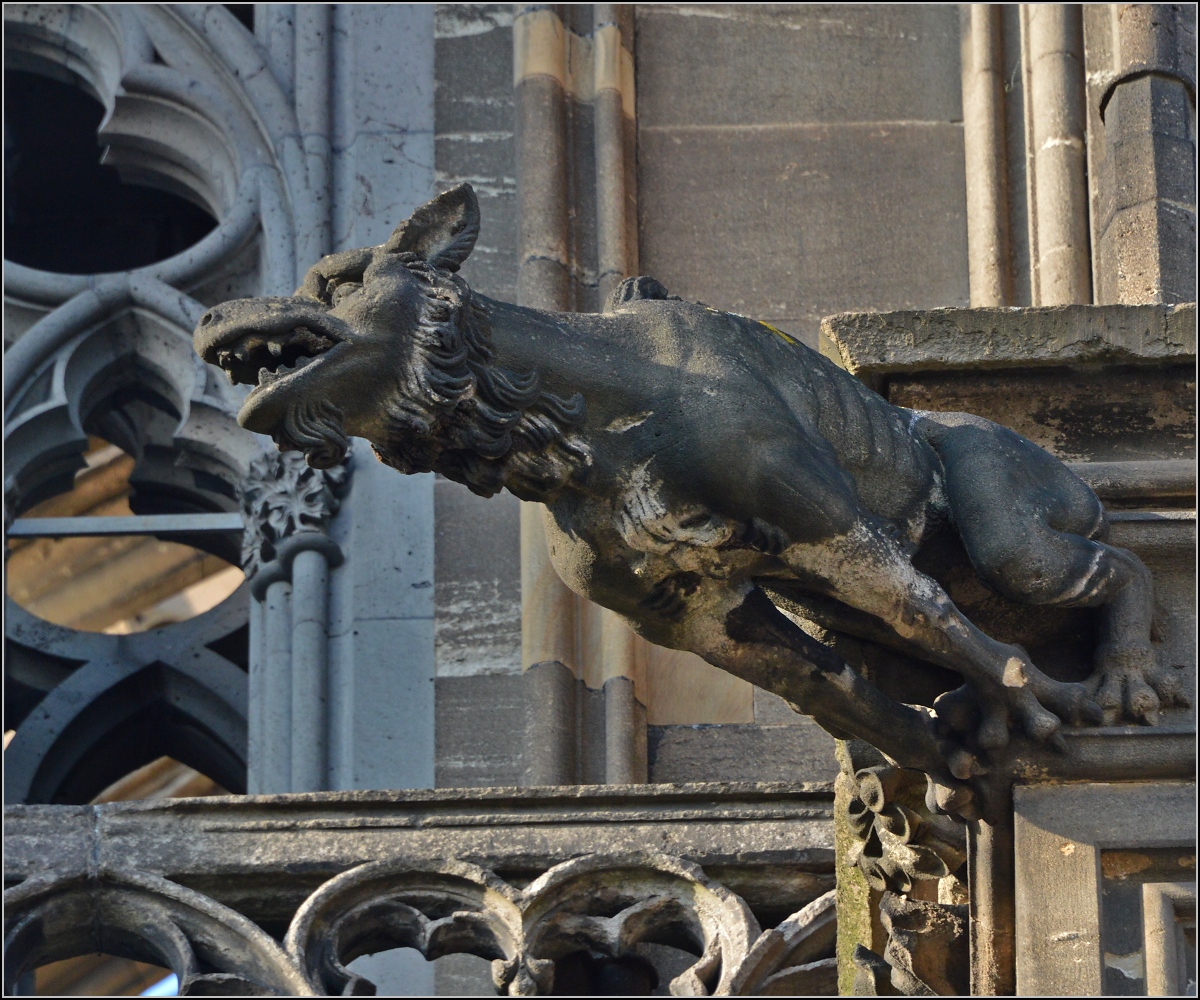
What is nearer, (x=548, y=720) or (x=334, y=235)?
(x=548, y=720)

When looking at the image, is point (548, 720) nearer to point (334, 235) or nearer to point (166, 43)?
point (334, 235)

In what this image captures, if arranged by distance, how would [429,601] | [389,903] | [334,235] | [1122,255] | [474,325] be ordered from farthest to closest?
[334,235]
[429,601]
[1122,255]
[389,903]
[474,325]

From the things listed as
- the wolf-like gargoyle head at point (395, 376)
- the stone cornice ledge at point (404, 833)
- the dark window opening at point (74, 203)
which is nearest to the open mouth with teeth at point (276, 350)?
the wolf-like gargoyle head at point (395, 376)

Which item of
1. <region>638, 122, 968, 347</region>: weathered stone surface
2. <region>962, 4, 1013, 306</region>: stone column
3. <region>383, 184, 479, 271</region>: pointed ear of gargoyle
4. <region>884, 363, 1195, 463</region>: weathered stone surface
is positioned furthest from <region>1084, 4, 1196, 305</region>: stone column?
<region>383, 184, 479, 271</region>: pointed ear of gargoyle

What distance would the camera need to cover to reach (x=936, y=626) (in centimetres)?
554

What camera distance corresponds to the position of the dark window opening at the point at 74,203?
34.1ft

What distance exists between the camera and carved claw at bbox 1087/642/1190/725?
564cm

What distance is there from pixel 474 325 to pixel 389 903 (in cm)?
142

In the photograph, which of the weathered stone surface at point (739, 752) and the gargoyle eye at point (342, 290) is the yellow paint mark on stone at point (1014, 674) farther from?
the weathered stone surface at point (739, 752)

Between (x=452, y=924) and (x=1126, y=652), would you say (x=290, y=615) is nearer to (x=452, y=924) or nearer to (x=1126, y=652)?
(x=452, y=924)

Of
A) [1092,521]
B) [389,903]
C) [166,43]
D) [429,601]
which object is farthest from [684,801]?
[166,43]

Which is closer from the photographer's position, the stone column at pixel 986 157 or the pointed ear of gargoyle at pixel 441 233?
the pointed ear of gargoyle at pixel 441 233

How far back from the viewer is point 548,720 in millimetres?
8008

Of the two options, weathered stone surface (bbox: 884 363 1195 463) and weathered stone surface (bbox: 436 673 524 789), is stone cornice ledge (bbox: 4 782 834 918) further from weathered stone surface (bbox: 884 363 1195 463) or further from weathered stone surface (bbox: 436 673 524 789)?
weathered stone surface (bbox: 436 673 524 789)
